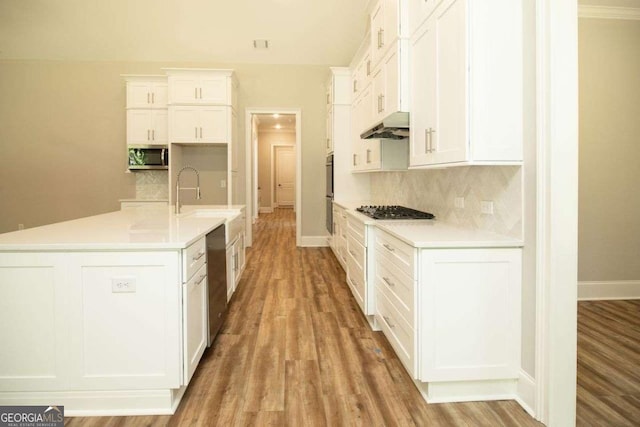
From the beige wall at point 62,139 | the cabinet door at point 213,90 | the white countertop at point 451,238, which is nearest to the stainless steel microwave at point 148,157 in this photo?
the beige wall at point 62,139

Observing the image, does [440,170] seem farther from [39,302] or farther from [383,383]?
[39,302]

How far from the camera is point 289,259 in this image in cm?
578

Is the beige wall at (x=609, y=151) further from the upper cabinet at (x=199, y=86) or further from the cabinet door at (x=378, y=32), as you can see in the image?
the upper cabinet at (x=199, y=86)

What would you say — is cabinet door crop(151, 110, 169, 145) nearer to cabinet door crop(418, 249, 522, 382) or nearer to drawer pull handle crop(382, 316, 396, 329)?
drawer pull handle crop(382, 316, 396, 329)

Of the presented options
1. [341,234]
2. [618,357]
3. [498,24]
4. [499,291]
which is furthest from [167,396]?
[341,234]

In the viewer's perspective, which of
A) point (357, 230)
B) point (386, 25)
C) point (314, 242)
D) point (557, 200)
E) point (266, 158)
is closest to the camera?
point (557, 200)

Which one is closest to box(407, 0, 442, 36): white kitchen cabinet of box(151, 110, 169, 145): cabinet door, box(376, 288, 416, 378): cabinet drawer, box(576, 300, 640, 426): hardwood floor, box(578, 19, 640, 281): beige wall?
box(376, 288, 416, 378): cabinet drawer

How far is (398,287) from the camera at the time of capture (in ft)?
7.79

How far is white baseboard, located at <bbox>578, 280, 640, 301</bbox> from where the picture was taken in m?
3.72

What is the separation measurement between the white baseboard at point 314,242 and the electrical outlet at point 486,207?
14.9 ft

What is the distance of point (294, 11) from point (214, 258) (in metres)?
4.26

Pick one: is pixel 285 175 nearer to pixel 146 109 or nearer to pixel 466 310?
pixel 146 109

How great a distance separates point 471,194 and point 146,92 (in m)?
5.40

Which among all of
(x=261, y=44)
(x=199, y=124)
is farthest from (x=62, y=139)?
(x=261, y=44)
